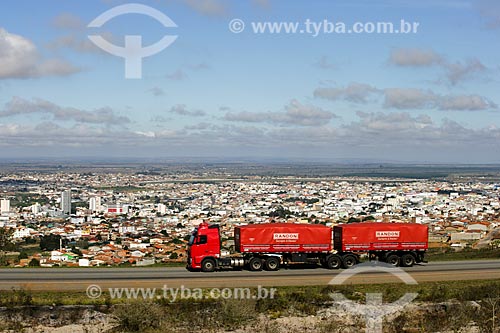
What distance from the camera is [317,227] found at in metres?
29.0

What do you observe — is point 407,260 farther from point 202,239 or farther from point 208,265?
point 202,239

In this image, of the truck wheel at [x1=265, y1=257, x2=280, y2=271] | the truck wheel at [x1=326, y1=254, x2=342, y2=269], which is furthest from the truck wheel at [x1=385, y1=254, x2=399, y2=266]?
the truck wheel at [x1=265, y1=257, x2=280, y2=271]

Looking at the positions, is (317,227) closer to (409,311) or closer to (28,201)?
(409,311)

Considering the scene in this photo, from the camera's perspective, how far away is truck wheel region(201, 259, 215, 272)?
1106 inches

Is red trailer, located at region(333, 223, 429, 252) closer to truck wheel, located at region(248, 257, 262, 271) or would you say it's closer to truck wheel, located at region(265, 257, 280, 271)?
truck wheel, located at region(265, 257, 280, 271)

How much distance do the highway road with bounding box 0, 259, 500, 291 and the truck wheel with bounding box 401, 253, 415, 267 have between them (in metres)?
0.42

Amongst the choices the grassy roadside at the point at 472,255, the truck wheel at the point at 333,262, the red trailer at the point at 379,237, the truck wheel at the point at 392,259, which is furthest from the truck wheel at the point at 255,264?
the grassy roadside at the point at 472,255

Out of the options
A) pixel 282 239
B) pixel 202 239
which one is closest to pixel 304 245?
pixel 282 239

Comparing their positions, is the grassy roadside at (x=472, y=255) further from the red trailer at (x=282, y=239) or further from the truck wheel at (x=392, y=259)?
the red trailer at (x=282, y=239)

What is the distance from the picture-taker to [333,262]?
28.8m

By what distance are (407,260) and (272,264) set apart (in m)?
6.58

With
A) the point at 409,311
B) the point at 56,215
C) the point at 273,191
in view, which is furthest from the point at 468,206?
the point at 409,311

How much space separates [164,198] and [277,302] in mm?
97691

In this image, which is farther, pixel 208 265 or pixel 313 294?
pixel 208 265
